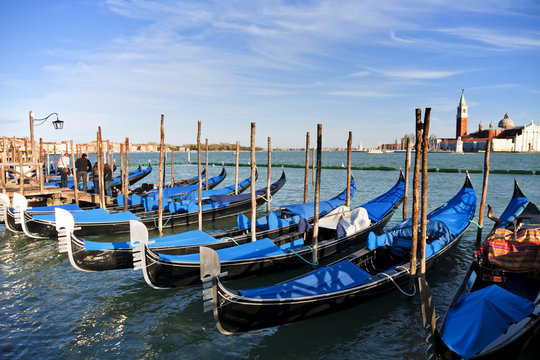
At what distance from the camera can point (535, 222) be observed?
7.01 metres

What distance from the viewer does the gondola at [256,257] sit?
525 cm

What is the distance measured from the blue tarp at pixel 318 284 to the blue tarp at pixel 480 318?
1336 millimetres

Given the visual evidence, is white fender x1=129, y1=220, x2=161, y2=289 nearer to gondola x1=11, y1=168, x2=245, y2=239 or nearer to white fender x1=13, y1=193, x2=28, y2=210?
gondola x1=11, y1=168, x2=245, y2=239

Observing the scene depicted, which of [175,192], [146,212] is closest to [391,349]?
[146,212]

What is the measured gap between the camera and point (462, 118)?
91750mm

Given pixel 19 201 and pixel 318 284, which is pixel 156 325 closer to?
pixel 318 284

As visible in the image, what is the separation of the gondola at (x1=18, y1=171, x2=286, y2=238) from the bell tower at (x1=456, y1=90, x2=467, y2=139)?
9313 centimetres

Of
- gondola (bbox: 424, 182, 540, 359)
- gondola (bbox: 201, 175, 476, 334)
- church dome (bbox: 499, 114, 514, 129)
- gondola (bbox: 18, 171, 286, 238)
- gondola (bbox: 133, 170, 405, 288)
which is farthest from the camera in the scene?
church dome (bbox: 499, 114, 514, 129)

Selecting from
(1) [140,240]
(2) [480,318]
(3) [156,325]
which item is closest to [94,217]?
(1) [140,240]

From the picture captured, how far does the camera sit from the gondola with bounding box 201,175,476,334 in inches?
158

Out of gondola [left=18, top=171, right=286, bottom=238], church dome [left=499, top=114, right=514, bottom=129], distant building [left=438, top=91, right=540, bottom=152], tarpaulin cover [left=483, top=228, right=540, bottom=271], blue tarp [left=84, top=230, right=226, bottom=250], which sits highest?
church dome [left=499, top=114, right=514, bottom=129]

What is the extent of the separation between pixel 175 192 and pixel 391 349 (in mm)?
10477

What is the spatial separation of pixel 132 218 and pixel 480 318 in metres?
7.82

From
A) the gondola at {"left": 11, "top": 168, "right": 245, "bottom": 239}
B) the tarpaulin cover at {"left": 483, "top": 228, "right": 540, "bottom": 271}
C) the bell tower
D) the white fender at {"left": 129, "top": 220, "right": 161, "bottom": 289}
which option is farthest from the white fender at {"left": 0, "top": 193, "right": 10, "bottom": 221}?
the bell tower
